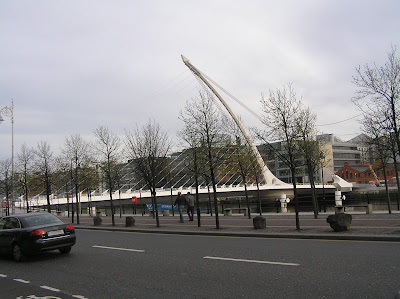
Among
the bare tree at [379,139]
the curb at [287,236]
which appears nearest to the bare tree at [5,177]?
the curb at [287,236]

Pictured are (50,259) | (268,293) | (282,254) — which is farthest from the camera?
(50,259)

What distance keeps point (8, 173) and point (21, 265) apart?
3955 cm

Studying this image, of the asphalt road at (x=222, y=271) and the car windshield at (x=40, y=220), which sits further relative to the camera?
the car windshield at (x=40, y=220)

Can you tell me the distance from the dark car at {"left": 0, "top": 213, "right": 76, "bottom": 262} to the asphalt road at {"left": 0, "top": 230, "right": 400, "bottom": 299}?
1.29 feet

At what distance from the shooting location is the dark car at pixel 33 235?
439 inches

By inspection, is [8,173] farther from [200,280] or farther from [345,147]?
[345,147]

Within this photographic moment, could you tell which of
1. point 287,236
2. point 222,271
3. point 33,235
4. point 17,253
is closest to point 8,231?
point 17,253

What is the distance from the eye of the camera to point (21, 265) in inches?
426

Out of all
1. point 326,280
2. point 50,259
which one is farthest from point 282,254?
point 50,259

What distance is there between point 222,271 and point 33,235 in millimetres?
6060

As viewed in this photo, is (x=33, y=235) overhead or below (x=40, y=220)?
below

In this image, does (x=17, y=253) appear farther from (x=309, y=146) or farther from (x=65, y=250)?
(x=309, y=146)

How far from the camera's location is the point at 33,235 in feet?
36.6

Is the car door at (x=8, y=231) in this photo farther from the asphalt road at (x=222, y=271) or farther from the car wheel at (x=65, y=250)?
the car wheel at (x=65, y=250)
